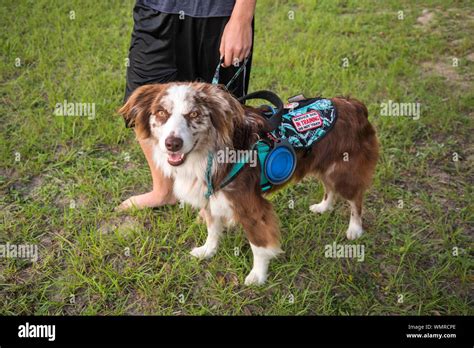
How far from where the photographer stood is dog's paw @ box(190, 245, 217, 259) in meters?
2.96

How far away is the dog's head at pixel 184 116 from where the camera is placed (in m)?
2.17

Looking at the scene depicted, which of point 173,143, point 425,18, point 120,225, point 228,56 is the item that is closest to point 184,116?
point 173,143

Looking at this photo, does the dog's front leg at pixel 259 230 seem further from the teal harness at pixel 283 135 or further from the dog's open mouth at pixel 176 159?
the dog's open mouth at pixel 176 159

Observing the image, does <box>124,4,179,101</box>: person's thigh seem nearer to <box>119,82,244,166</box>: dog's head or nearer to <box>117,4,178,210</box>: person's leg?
<box>117,4,178,210</box>: person's leg

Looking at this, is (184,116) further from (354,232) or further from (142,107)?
(354,232)

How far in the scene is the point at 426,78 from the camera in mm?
4918

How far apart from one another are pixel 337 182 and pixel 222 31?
4.23 feet

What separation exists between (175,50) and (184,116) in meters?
0.84

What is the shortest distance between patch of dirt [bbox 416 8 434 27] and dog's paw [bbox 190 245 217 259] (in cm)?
505

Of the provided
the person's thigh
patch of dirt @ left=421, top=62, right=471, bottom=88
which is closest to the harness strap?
the person's thigh

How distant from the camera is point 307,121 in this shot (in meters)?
2.60

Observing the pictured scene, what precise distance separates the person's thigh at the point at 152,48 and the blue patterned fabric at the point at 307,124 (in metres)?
0.89
